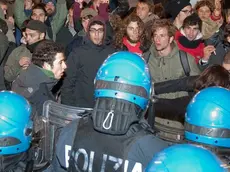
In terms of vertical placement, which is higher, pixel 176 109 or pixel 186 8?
pixel 186 8

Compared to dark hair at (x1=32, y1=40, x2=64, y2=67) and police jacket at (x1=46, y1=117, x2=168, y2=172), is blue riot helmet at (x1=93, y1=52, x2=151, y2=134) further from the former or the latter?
A: dark hair at (x1=32, y1=40, x2=64, y2=67)

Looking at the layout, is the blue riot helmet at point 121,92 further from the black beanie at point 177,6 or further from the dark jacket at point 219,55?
the black beanie at point 177,6

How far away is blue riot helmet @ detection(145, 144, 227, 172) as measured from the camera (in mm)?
2131

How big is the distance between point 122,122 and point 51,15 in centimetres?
725

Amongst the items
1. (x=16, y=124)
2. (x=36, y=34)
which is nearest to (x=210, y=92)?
(x=16, y=124)

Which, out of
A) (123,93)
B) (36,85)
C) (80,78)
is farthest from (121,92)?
(80,78)

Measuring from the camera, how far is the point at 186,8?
840cm

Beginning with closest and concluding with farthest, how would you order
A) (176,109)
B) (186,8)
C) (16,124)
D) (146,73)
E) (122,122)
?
(122,122), (146,73), (16,124), (176,109), (186,8)

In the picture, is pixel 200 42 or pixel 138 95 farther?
pixel 200 42

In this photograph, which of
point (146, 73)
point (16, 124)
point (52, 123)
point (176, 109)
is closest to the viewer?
point (146, 73)

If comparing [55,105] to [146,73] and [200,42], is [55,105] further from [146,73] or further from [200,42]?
[200,42]

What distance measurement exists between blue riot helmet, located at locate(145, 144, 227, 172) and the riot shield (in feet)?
6.07

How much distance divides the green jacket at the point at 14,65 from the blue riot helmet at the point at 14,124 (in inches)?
134

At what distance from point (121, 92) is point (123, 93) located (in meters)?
0.01
